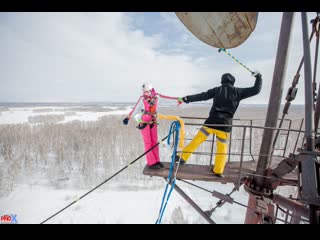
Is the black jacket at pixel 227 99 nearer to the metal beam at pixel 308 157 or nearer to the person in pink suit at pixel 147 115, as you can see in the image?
the person in pink suit at pixel 147 115

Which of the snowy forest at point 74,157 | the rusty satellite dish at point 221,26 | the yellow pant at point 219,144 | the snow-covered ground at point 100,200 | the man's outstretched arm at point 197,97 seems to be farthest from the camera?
the snowy forest at point 74,157

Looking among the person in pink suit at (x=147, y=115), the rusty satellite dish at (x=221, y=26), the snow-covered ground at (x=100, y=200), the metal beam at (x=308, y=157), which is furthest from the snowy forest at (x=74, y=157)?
the metal beam at (x=308, y=157)

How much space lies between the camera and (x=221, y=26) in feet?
9.66

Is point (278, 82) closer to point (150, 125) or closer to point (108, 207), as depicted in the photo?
point (150, 125)

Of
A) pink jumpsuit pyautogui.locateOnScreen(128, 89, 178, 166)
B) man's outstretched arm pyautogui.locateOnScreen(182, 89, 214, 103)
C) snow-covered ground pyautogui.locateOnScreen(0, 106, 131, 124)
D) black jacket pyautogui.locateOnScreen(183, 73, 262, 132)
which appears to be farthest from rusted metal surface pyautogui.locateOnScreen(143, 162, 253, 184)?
snow-covered ground pyautogui.locateOnScreen(0, 106, 131, 124)

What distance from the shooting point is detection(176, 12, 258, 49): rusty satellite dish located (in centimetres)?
273

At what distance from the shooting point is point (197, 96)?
3805 mm

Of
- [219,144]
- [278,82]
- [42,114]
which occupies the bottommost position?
[42,114]

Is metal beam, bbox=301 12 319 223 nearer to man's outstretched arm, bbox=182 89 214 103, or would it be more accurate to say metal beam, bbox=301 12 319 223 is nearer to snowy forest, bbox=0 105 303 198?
man's outstretched arm, bbox=182 89 214 103

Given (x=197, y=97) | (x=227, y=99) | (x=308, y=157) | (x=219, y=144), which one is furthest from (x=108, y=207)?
(x=308, y=157)

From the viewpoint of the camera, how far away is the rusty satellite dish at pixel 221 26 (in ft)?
8.95

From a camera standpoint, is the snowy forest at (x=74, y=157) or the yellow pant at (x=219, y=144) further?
the snowy forest at (x=74, y=157)
